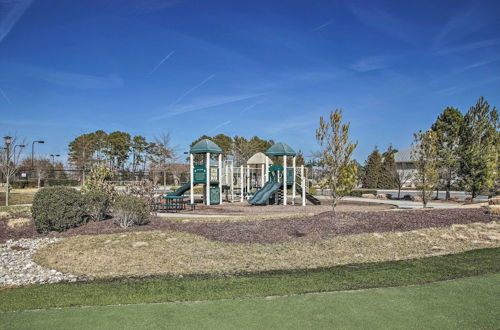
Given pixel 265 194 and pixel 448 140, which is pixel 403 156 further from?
pixel 265 194

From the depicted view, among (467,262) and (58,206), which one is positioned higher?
(58,206)

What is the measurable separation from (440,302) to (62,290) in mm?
5635

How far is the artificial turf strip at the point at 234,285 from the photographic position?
221 inches

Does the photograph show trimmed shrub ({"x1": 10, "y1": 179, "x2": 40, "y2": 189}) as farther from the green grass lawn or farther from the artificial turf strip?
the green grass lawn

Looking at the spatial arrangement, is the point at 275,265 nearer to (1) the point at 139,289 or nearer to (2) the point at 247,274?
(2) the point at 247,274

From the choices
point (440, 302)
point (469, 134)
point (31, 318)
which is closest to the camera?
point (31, 318)

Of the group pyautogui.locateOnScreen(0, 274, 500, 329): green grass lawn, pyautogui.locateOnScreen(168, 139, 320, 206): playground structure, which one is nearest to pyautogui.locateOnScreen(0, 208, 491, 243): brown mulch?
pyautogui.locateOnScreen(0, 274, 500, 329): green grass lawn

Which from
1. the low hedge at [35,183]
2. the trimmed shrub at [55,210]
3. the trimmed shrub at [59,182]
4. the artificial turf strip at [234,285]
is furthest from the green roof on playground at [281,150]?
the trimmed shrub at [59,182]

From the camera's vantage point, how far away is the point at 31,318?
4844 millimetres

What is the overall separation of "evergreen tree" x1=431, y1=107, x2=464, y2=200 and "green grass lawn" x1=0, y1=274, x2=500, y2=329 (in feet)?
75.6

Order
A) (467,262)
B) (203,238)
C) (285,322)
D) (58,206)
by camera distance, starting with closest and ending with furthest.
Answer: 1. (285,322)
2. (467,262)
3. (203,238)
4. (58,206)

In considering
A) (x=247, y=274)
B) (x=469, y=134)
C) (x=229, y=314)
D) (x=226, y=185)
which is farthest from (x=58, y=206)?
(x=469, y=134)

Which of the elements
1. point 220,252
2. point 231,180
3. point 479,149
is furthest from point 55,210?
point 479,149

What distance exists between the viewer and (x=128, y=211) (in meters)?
11.7
